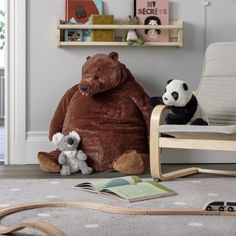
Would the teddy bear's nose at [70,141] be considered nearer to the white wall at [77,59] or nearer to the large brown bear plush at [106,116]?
the large brown bear plush at [106,116]

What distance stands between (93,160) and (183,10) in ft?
3.83

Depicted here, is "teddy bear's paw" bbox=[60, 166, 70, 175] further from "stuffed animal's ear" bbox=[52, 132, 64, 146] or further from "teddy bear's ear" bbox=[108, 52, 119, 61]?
"teddy bear's ear" bbox=[108, 52, 119, 61]

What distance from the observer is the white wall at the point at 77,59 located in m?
3.35

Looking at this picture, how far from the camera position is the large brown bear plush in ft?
10.0

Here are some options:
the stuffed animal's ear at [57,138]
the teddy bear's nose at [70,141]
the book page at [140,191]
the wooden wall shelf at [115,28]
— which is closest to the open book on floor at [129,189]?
the book page at [140,191]

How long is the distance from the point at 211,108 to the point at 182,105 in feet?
0.89

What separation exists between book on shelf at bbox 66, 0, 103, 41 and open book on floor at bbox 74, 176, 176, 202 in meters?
1.26

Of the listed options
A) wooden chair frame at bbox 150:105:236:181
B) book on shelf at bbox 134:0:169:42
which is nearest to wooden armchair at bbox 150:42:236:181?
wooden chair frame at bbox 150:105:236:181

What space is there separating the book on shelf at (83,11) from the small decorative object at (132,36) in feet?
0.67

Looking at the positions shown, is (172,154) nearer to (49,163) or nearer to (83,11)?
(49,163)

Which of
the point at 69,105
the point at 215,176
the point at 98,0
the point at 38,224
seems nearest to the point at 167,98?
the point at 215,176

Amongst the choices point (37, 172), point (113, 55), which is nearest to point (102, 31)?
point (113, 55)

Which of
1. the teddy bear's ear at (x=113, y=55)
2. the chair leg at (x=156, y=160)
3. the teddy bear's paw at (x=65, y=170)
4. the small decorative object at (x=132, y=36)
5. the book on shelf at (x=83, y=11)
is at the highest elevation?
the book on shelf at (x=83, y=11)

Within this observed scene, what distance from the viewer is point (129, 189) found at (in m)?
2.32
